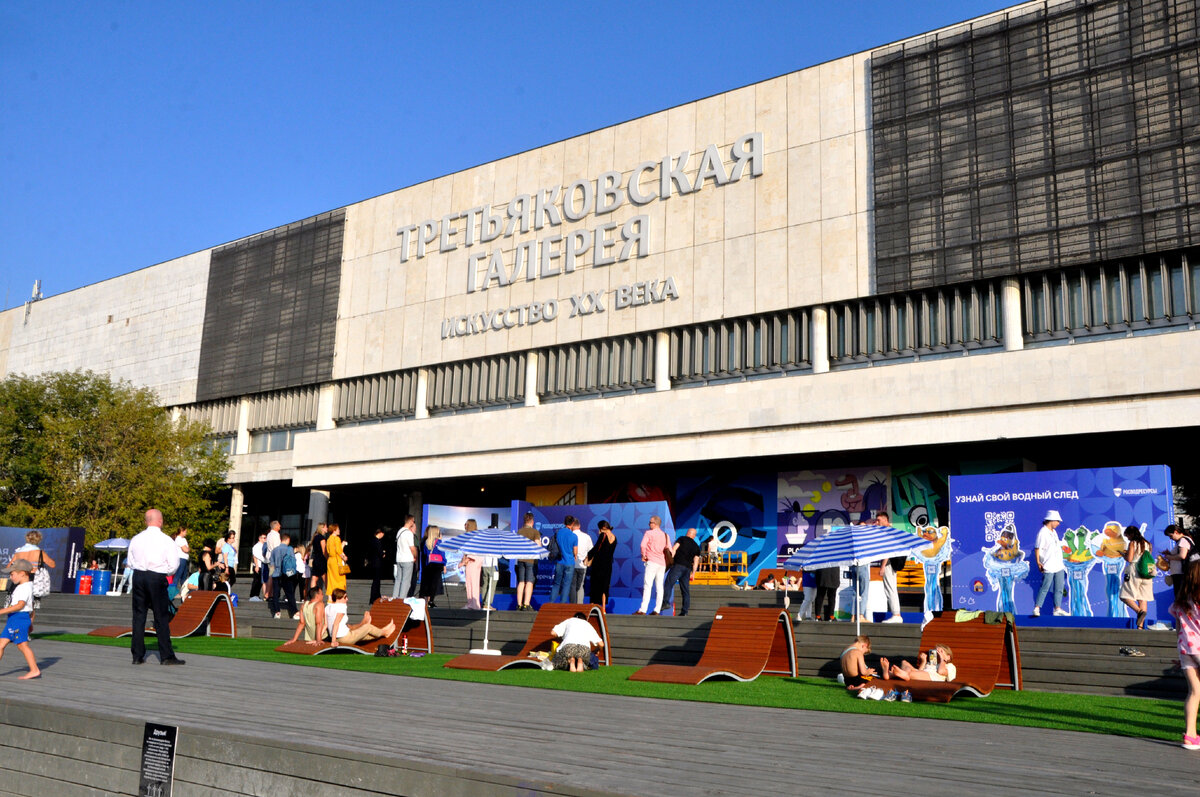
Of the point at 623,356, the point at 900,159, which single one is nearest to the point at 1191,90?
the point at 900,159

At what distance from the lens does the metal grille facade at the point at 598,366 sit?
32969 mm

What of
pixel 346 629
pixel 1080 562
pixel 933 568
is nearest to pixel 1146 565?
pixel 1080 562

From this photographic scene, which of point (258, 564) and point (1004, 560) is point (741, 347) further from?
point (258, 564)

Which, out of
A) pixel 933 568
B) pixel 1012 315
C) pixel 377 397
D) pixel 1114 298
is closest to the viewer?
pixel 933 568

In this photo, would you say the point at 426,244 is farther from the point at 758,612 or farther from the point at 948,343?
the point at 758,612

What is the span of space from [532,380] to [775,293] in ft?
30.3

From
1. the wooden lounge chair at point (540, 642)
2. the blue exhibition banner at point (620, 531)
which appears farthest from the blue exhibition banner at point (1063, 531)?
the wooden lounge chair at point (540, 642)

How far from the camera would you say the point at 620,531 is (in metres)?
22.2

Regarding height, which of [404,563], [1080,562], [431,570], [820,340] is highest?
[820,340]

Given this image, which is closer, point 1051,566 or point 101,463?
point 1051,566

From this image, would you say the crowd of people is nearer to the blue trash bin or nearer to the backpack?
the backpack

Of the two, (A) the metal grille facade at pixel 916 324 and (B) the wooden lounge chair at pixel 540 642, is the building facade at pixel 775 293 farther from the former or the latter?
(B) the wooden lounge chair at pixel 540 642

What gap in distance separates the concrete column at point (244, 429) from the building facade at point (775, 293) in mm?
131

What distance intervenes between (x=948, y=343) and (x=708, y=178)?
365 inches
